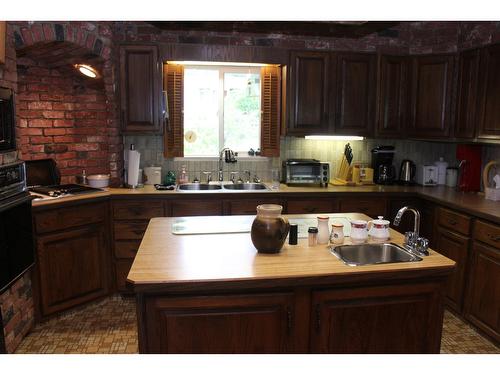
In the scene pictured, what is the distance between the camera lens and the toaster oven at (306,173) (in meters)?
4.08

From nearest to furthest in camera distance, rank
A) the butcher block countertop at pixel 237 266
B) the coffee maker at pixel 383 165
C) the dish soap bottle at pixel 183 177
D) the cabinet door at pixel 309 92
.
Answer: the butcher block countertop at pixel 237 266, the cabinet door at pixel 309 92, the dish soap bottle at pixel 183 177, the coffee maker at pixel 383 165

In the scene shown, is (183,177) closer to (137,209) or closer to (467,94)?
(137,209)

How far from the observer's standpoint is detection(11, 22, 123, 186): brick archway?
3.47 m

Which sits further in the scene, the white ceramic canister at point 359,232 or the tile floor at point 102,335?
the tile floor at point 102,335

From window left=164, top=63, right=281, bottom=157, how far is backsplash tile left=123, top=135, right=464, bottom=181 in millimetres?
111

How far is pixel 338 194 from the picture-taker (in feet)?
12.6

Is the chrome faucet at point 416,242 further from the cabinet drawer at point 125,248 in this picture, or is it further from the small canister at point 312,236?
the cabinet drawer at point 125,248

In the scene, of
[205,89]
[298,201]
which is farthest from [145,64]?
[298,201]

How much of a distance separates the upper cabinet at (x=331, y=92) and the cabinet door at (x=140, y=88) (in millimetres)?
1260

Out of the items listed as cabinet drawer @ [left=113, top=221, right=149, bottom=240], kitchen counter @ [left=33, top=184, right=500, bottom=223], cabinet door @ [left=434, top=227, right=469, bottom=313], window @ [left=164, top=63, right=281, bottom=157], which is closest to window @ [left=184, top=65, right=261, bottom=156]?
window @ [left=164, top=63, right=281, bottom=157]

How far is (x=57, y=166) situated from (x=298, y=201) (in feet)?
7.24

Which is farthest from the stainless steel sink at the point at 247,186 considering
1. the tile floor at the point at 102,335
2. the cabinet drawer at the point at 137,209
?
the tile floor at the point at 102,335

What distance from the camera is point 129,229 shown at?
362cm

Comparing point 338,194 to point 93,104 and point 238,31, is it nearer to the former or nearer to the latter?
point 238,31
